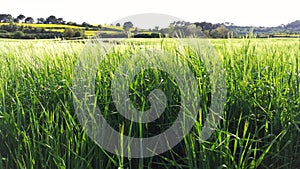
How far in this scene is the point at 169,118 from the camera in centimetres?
157

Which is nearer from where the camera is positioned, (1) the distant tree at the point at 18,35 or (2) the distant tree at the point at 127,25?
(2) the distant tree at the point at 127,25

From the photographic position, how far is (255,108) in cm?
166

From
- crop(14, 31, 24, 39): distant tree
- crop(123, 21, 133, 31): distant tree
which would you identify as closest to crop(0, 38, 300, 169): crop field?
crop(123, 21, 133, 31): distant tree

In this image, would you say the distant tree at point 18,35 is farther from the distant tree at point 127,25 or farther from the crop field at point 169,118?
the crop field at point 169,118

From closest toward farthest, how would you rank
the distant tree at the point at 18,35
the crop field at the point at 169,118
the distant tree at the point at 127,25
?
1. the crop field at the point at 169,118
2. the distant tree at the point at 127,25
3. the distant tree at the point at 18,35

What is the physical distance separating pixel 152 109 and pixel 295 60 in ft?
2.99

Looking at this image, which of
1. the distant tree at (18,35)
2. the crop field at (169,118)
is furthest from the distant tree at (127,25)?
the distant tree at (18,35)

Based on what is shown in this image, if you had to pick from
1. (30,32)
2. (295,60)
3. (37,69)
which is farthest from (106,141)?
(30,32)

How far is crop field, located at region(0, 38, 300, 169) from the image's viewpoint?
1.33m

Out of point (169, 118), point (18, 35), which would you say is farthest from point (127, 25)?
point (18, 35)

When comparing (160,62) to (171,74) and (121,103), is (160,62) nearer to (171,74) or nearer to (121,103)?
(171,74)

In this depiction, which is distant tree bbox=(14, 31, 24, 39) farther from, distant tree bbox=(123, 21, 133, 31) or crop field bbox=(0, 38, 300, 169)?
crop field bbox=(0, 38, 300, 169)

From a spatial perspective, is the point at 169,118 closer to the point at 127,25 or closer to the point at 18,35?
the point at 127,25

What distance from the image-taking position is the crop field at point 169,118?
133cm
